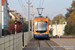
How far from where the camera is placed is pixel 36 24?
29641mm

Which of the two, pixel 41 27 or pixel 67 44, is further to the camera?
pixel 41 27

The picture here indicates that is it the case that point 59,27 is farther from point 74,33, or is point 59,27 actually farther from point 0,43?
point 0,43

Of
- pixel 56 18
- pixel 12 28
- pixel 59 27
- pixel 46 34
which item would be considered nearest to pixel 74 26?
pixel 59 27

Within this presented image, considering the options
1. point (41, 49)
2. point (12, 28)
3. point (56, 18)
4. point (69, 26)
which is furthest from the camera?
point (56, 18)

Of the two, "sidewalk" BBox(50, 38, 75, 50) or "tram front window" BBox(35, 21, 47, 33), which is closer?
"sidewalk" BBox(50, 38, 75, 50)

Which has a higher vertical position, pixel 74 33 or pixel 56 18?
pixel 56 18

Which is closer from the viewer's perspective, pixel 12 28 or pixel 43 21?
pixel 43 21

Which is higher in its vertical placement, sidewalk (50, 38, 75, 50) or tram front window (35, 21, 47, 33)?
tram front window (35, 21, 47, 33)

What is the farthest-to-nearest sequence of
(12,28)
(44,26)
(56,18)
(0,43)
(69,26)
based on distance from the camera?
1. (56,18)
2. (12,28)
3. (69,26)
4. (44,26)
5. (0,43)

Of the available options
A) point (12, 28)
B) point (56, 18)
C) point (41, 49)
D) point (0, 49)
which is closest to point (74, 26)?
point (12, 28)

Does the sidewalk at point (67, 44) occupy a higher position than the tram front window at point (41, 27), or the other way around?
the tram front window at point (41, 27)

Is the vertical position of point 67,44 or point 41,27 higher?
point 41,27

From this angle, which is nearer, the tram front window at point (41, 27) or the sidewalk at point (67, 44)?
the sidewalk at point (67, 44)

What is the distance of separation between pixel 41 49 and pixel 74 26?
134 feet
